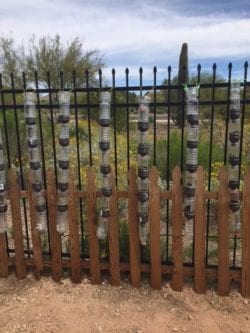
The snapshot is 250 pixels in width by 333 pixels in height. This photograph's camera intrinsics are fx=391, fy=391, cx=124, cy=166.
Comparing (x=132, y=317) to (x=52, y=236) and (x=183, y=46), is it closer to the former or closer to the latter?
(x=52, y=236)

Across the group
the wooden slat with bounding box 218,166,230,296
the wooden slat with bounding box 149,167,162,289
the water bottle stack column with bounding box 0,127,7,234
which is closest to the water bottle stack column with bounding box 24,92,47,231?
the water bottle stack column with bounding box 0,127,7,234

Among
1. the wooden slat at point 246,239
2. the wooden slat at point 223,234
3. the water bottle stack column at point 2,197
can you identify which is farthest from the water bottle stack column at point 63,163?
the wooden slat at point 246,239

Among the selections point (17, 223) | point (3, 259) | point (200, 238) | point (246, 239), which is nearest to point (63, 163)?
point (17, 223)

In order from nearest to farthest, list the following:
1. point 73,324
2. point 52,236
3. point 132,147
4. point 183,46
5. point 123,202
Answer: point 73,324, point 52,236, point 123,202, point 132,147, point 183,46

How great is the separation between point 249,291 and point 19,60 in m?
20.8

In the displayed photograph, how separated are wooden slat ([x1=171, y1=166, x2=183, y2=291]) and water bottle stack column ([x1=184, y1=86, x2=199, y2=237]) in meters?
0.06

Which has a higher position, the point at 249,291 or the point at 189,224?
the point at 189,224

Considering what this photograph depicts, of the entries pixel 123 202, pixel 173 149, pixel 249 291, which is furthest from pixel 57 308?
pixel 173 149

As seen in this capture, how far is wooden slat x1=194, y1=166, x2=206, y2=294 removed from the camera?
3.38 m

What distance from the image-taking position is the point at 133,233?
3.60 meters

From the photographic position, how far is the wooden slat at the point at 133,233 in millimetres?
3471

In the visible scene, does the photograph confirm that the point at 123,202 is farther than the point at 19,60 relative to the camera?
No

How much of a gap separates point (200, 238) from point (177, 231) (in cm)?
21

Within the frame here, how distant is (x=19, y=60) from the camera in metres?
21.8
